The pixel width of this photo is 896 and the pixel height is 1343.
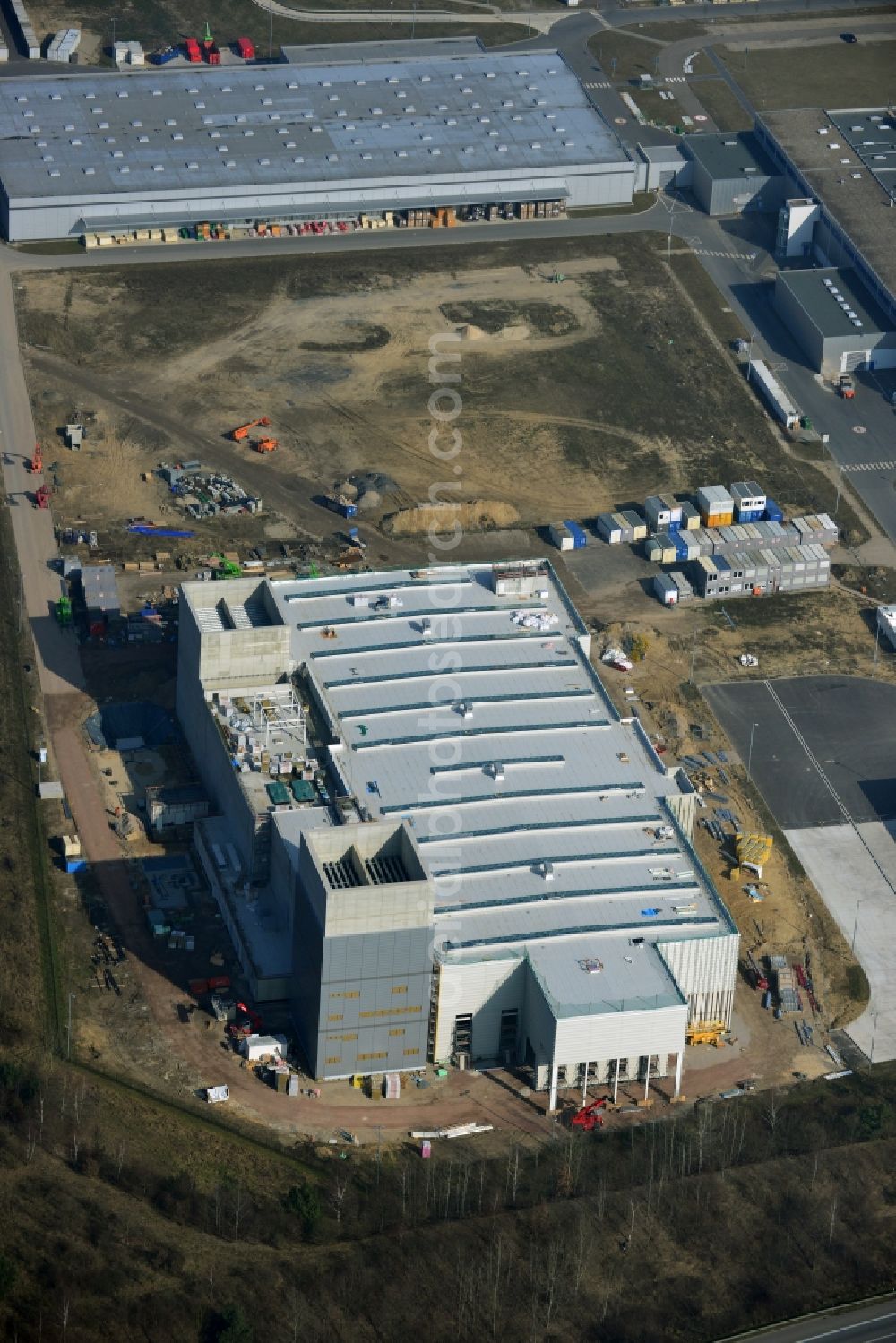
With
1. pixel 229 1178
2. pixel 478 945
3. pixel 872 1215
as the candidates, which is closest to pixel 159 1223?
pixel 229 1178

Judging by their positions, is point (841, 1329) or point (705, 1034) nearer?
point (841, 1329)

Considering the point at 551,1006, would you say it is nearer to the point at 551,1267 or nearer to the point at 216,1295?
the point at 551,1267

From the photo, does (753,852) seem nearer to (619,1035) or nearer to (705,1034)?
(705,1034)

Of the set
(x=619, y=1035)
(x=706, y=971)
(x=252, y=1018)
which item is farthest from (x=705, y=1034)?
(x=252, y=1018)

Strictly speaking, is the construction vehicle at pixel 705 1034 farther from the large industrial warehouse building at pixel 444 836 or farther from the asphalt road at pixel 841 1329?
the asphalt road at pixel 841 1329

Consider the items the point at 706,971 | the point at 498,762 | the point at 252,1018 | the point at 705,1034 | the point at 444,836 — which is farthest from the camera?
the point at 498,762

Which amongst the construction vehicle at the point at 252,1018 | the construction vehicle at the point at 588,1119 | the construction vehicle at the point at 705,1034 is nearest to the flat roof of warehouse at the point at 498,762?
the construction vehicle at the point at 705,1034

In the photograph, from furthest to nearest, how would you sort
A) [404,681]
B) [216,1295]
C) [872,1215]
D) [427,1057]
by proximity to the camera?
1. [404,681]
2. [427,1057]
3. [872,1215]
4. [216,1295]
